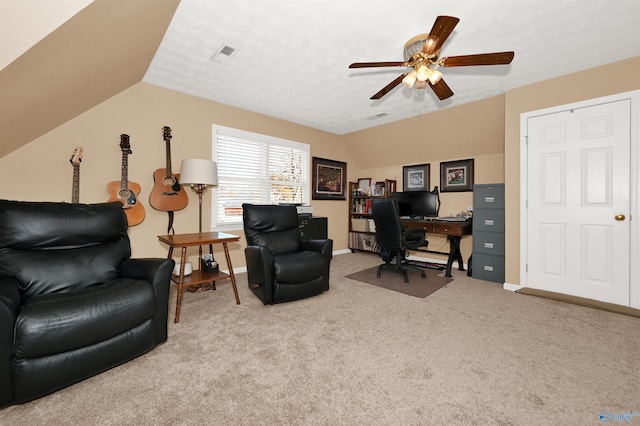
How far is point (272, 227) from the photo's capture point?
3.24 metres

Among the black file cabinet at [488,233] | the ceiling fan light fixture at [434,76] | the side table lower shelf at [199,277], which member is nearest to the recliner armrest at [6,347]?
the side table lower shelf at [199,277]

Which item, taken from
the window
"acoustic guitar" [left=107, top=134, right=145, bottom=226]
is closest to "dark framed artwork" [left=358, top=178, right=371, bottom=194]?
the window

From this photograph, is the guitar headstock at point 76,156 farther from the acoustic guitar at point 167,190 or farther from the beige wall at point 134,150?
the acoustic guitar at point 167,190

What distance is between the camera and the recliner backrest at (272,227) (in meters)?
3.11

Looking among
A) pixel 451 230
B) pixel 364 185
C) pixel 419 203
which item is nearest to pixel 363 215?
pixel 364 185

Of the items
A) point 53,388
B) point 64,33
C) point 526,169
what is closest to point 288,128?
point 64,33

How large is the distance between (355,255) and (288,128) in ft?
9.42

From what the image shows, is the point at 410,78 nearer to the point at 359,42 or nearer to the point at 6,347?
the point at 359,42

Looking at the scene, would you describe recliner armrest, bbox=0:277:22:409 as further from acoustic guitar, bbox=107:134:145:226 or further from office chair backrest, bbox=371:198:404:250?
office chair backrest, bbox=371:198:404:250

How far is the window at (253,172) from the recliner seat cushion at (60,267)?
5.93 ft

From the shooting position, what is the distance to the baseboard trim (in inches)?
100

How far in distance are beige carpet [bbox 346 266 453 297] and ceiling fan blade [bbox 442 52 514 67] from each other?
2.37m

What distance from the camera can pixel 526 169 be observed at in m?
3.19

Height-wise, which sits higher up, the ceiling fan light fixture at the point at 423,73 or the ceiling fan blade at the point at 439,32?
the ceiling fan blade at the point at 439,32
